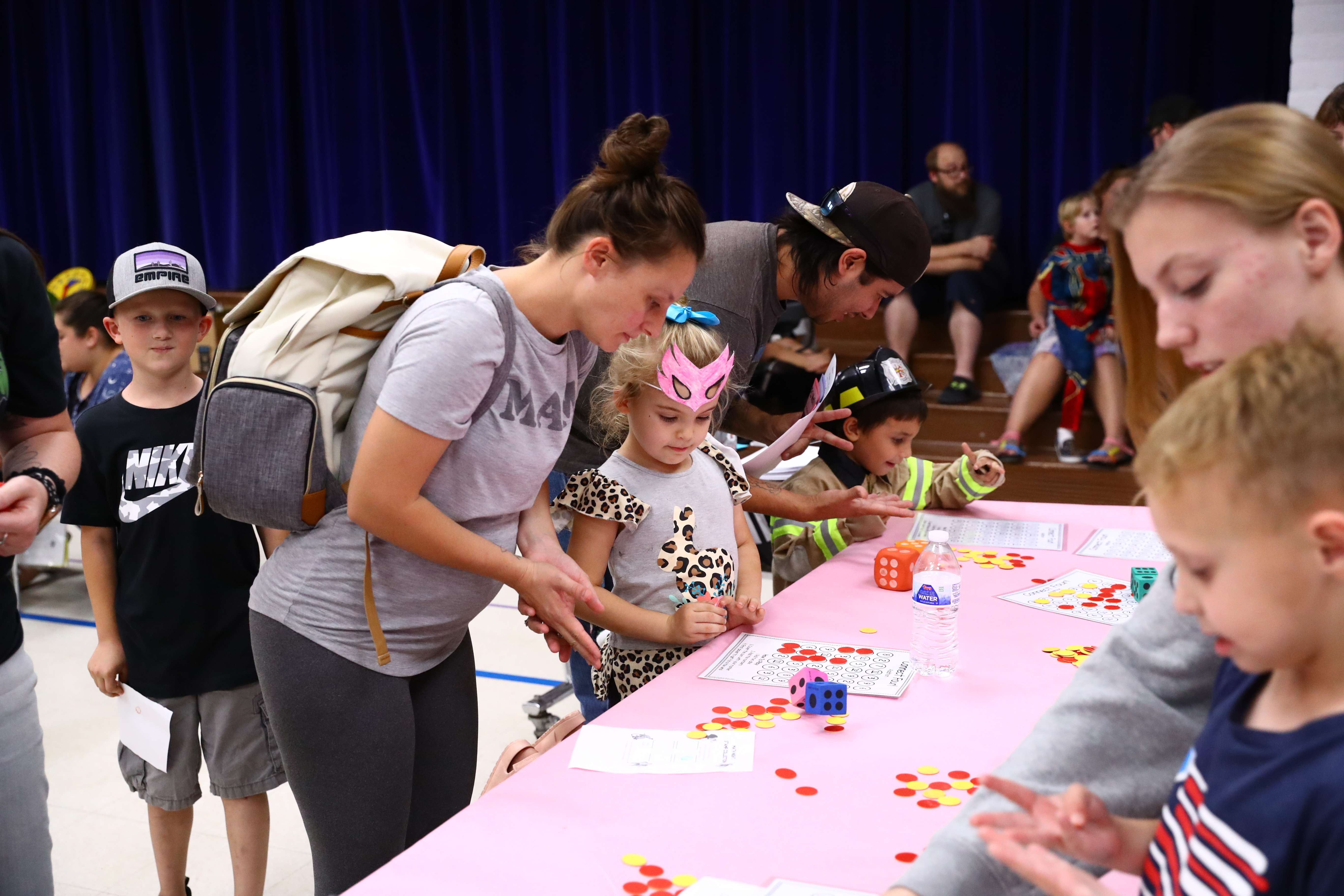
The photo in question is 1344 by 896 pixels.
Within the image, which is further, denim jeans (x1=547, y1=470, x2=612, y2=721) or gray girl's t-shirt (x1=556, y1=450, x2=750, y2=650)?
denim jeans (x1=547, y1=470, x2=612, y2=721)

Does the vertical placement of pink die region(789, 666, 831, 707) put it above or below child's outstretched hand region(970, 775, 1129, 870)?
below

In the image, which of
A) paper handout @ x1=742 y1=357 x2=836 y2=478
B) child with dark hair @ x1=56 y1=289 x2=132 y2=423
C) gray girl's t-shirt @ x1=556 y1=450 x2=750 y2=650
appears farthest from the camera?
child with dark hair @ x1=56 y1=289 x2=132 y2=423

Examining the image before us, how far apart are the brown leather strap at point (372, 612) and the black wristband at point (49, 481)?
0.41 metres

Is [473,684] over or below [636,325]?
below

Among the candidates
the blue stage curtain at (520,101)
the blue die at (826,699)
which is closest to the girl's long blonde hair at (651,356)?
the blue die at (826,699)

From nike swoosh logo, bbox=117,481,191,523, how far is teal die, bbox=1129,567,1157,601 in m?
1.76

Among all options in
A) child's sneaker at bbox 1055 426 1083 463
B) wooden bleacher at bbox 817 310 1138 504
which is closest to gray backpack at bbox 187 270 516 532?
wooden bleacher at bbox 817 310 1138 504

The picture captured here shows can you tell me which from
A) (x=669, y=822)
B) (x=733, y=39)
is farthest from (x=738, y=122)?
(x=669, y=822)

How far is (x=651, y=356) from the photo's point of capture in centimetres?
191

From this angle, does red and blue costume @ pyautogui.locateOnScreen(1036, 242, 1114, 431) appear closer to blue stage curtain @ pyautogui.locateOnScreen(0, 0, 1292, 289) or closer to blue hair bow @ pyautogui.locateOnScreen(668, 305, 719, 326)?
blue stage curtain @ pyautogui.locateOnScreen(0, 0, 1292, 289)

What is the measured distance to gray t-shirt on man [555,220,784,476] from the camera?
2.16 meters

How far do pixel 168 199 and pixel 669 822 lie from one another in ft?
26.9

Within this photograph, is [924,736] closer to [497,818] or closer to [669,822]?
[669,822]

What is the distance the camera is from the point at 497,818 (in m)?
1.25
